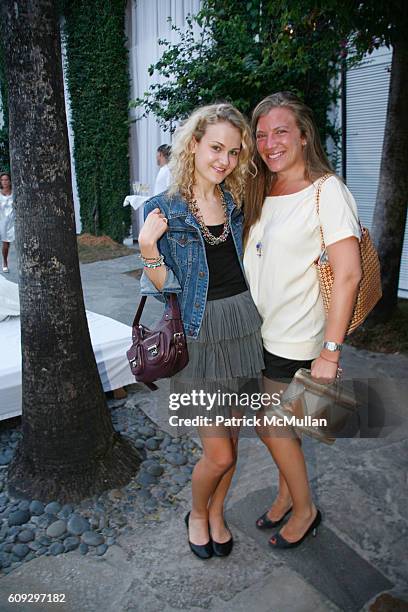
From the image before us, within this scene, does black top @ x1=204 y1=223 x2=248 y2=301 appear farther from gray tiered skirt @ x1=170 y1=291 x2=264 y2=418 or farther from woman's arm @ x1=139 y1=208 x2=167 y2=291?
woman's arm @ x1=139 y1=208 x2=167 y2=291

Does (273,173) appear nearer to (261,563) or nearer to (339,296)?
(339,296)

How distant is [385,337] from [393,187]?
142 cm

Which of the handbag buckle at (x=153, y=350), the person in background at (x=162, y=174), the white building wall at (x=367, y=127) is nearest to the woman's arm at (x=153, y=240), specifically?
the handbag buckle at (x=153, y=350)

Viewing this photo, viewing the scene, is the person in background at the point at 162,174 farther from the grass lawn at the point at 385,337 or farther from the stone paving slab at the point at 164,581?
the stone paving slab at the point at 164,581

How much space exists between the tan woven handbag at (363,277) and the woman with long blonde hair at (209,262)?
318mm

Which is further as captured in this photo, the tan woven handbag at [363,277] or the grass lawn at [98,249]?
the grass lawn at [98,249]

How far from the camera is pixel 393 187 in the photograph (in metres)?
5.33

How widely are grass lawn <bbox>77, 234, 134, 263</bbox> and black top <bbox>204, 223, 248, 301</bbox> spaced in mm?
8411

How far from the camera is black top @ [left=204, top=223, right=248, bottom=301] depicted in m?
2.29

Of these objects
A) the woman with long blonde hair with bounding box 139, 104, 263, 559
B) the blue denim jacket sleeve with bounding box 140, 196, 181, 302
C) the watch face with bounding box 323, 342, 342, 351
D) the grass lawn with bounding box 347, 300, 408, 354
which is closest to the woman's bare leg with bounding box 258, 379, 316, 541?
the woman with long blonde hair with bounding box 139, 104, 263, 559

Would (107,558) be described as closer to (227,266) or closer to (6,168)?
(227,266)

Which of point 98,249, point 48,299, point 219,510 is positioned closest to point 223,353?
point 219,510

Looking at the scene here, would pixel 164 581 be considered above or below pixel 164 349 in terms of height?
below

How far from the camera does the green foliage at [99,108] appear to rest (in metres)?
11.2
